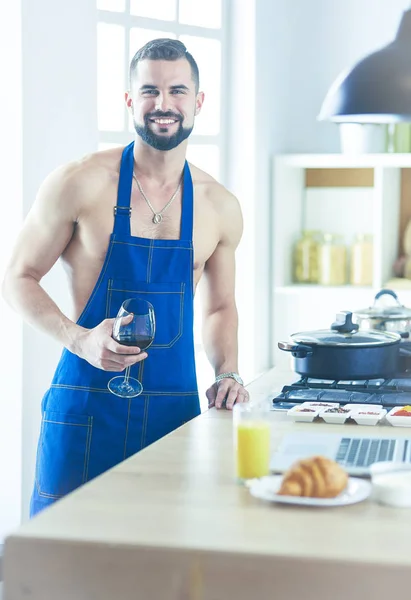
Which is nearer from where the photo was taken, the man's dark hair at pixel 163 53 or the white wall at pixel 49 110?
the man's dark hair at pixel 163 53

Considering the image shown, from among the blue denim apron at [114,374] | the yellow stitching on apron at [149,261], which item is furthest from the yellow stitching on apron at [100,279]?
the yellow stitching on apron at [149,261]

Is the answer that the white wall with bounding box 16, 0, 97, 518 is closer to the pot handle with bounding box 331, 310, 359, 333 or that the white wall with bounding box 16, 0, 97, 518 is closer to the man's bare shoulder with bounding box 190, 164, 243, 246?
the man's bare shoulder with bounding box 190, 164, 243, 246

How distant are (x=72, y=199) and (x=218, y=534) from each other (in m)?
1.43

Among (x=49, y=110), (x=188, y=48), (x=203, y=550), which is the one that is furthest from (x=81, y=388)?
(x=188, y=48)

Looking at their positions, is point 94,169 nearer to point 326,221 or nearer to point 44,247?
point 44,247

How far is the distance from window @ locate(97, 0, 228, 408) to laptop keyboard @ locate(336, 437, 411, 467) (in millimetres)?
2477

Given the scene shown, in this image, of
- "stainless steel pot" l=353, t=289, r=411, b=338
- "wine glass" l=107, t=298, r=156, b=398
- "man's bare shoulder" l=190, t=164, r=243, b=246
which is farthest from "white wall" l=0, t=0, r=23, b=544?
"wine glass" l=107, t=298, r=156, b=398

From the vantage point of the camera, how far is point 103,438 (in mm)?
2650

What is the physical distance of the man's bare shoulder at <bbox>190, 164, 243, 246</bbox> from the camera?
300cm

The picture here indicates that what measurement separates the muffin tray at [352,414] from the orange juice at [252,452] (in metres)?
0.55

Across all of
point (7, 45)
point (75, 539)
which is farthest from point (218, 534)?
point (7, 45)

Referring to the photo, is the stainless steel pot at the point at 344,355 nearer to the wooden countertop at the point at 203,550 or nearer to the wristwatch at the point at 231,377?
the wristwatch at the point at 231,377

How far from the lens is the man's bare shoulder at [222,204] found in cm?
300

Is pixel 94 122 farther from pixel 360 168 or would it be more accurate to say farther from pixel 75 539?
pixel 75 539
